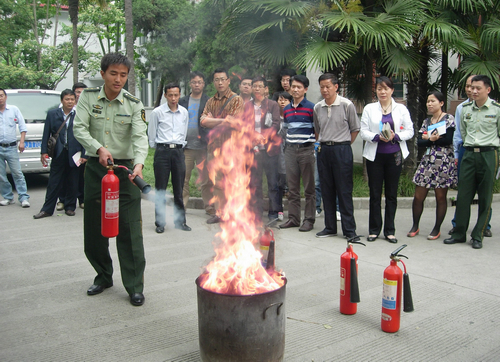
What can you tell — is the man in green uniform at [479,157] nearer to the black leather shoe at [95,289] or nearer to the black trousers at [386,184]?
the black trousers at [386,184]

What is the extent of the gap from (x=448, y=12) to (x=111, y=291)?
903cm

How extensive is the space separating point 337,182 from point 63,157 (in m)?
4.78

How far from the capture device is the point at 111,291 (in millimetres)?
4668

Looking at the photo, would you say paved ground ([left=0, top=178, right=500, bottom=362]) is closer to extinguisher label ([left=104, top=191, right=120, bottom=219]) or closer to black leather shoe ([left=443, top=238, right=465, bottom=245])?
black leather shoe ([left=443, top=238, right=465, bottom=245])

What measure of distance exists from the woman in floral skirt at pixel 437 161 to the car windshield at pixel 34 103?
26.6 ft

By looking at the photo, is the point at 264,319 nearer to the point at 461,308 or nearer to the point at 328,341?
the point at 328,341

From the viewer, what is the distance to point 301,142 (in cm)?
727

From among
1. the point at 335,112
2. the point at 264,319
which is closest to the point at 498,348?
the point at 264,319

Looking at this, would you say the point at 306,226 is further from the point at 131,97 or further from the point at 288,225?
the point at 131,97

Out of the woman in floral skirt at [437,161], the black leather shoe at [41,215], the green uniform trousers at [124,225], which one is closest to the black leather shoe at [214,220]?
the black leather shoe at [41,215]

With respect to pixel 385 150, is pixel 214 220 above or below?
below

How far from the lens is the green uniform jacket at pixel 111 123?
173 inches

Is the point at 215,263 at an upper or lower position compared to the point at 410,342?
Answer: upper

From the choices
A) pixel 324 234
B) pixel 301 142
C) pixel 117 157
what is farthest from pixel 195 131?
pixel 117 157
